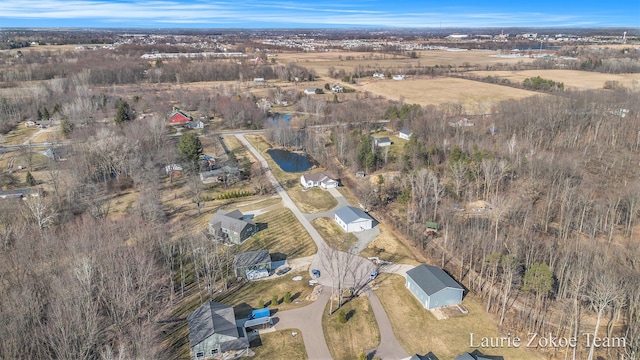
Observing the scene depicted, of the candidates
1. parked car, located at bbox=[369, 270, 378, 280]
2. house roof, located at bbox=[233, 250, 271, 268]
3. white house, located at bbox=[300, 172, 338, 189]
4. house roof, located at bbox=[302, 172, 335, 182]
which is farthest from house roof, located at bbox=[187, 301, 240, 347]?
house roof, located at bbox=[302, 172, 335, 182]

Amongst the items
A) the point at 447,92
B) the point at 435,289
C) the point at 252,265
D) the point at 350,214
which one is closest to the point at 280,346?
the point at 252,265

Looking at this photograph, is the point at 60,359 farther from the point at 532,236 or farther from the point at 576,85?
the point at 576,85

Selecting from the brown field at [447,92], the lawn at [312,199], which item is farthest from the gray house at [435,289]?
the brown field at [447,92]

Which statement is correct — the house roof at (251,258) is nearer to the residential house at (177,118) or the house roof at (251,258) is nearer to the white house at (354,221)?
the white house at (354,221)

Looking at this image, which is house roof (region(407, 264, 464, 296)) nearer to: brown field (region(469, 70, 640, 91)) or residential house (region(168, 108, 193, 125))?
residential house (region(168, 108, 193, 125))

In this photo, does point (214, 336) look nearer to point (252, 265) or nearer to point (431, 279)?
point (252, 265)

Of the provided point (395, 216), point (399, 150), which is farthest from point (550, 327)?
point (399, 150)
